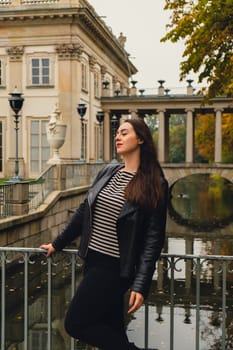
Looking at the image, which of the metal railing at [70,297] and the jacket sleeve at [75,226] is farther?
the metal railing at [70,297]

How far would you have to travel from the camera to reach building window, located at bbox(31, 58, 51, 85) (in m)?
34.7

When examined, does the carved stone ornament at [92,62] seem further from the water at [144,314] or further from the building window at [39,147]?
the water at [144,314]

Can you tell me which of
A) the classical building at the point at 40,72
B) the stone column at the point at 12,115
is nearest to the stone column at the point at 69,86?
the classical building at the point at 40,72

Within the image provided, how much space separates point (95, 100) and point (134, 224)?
37.0 m

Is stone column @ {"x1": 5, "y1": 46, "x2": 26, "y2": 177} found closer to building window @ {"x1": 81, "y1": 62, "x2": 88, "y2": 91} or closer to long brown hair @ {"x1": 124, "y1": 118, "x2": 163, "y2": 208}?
building window @ {"x1": 81, "y1": 62, "x2": 88, "y2": 91}

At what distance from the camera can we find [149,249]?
154 inches

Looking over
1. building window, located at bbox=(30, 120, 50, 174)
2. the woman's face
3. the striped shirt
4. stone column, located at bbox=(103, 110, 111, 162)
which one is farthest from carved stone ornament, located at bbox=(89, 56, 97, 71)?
the striped shirt

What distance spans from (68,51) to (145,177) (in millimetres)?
31198

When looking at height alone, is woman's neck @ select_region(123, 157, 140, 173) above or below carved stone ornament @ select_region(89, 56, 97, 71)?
below

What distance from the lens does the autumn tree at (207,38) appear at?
15.9 meters

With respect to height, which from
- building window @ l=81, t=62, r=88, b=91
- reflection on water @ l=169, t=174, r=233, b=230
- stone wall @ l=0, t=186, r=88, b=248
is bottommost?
reflection on water @ l=169, t=174, r=233, b=230

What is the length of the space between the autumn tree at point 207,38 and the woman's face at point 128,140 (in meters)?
11.4

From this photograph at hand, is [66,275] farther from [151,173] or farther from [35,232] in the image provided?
[151,173]

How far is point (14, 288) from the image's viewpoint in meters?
14.4
